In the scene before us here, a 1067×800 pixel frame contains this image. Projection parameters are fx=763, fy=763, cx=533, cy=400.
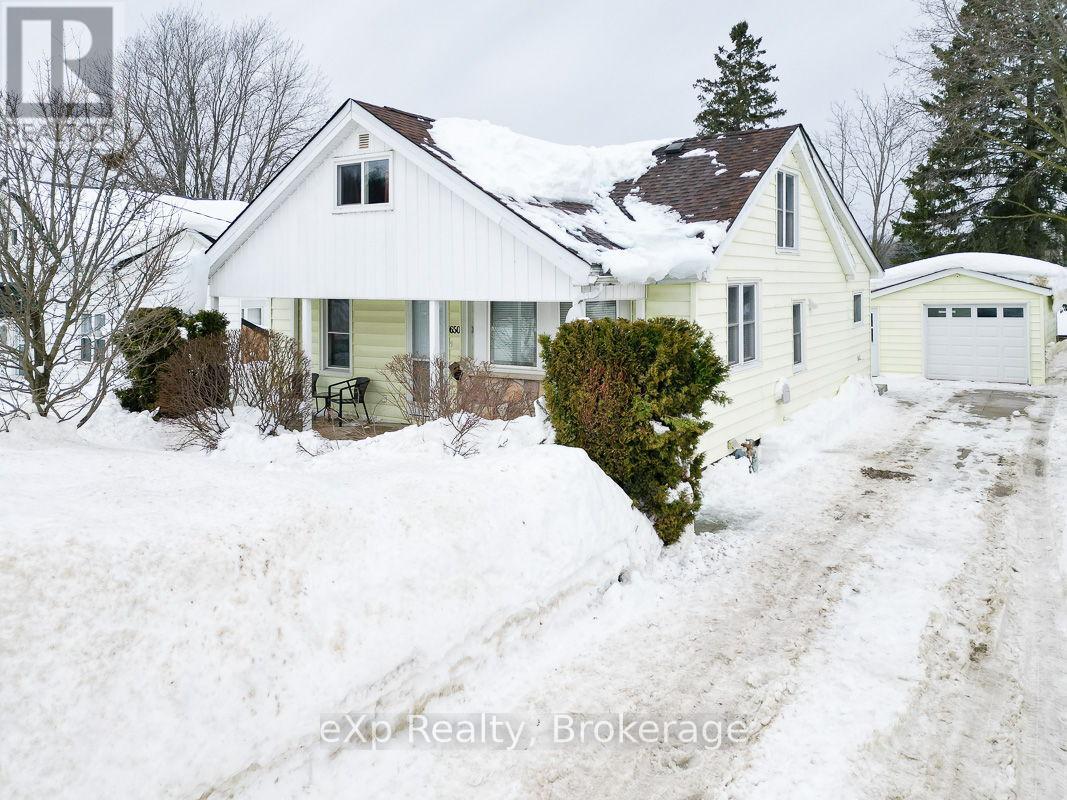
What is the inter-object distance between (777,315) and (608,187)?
12.3ft

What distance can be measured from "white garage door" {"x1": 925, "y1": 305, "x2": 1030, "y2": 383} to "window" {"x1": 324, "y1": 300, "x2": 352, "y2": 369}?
16.2 meters

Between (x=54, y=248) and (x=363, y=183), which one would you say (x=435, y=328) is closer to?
(x=363, y=183)

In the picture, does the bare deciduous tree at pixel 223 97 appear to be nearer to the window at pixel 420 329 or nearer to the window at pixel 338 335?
the window at pixel 338 335

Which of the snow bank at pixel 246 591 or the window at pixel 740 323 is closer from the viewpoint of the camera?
the snow bank at pixel 246 591

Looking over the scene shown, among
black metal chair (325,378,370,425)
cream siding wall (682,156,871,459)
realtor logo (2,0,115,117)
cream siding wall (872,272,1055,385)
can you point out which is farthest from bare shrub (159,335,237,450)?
cream siding wall (872,272,1055,385)

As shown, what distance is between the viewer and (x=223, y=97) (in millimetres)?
37031

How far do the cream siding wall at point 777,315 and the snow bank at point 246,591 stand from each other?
5.05 meters

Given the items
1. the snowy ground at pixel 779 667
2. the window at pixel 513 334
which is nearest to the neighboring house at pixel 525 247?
the window at pixel 513 334

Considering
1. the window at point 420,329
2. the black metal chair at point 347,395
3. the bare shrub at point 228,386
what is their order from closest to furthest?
the bare shrub at point 228,386
the black metal chair at point 347,395
the window at point 420,329

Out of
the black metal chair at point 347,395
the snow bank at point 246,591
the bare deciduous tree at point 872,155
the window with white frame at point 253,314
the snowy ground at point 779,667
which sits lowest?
the snowy ground at point 779,667

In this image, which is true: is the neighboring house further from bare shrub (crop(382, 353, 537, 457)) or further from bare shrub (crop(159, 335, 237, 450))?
bare shrub (crop(159, 335, 237, 450))

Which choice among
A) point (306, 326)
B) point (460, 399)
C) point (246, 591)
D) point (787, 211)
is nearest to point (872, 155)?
point (787, 211)

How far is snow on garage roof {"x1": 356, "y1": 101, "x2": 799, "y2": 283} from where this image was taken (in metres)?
10.0

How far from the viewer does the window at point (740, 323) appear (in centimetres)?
1193
